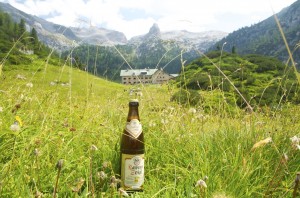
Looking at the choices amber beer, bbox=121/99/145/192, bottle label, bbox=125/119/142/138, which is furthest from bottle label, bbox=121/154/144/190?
bottle label, bbox=125/119/142/138

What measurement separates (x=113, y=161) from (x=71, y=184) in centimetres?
71

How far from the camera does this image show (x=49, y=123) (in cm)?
412

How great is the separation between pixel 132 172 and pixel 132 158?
0.13m

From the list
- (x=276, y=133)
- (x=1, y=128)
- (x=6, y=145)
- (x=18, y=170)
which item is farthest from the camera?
(x=276, y=133)

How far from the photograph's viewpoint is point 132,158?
133 inches

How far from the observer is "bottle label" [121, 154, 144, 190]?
333cm

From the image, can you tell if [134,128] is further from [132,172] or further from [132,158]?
[132,172]

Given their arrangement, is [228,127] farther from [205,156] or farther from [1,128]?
[1,128]

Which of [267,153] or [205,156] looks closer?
[205,156]

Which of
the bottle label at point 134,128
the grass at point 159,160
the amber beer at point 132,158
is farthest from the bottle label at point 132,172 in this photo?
the bottle label at point 134,128

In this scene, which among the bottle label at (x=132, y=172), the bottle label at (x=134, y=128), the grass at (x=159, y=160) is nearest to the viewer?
the grass at (x=159, y=160)

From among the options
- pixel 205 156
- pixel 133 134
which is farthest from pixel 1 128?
pixel 205 156

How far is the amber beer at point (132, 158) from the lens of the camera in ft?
10.9

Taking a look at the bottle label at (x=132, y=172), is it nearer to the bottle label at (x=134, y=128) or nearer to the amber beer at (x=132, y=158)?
the amber beer at (x=132, y=158)
